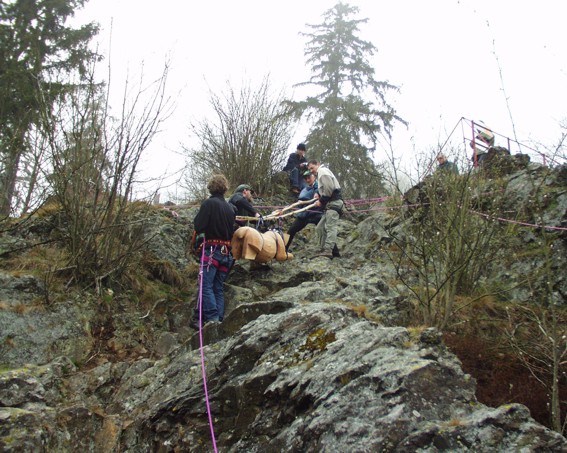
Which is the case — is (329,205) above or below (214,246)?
above

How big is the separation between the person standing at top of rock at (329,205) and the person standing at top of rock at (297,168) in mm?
3366

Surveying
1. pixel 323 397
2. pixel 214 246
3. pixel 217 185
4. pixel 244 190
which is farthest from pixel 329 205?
pixel 323 397

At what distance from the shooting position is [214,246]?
6.13 m

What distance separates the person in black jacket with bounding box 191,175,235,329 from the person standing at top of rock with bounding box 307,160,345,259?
2.53m

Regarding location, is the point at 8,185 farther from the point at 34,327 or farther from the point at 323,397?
the point at 323,397

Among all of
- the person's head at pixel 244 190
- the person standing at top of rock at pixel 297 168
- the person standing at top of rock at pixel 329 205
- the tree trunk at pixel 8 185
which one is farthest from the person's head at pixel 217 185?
the person standing at top of rock at pixel 297 168

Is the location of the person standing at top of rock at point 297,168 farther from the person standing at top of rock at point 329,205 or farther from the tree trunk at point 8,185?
the tree trunk at point 8,185

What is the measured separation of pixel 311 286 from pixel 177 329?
2000 mm

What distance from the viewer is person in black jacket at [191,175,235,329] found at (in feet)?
19.6

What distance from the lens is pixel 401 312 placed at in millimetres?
5242

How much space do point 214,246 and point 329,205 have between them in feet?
9.71

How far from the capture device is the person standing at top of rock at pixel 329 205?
8.37 metres

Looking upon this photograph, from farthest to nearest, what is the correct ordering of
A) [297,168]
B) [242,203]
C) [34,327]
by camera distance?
[297,168] < [242,203] < [34,327]

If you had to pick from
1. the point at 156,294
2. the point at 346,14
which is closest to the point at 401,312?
the point at 156,294
